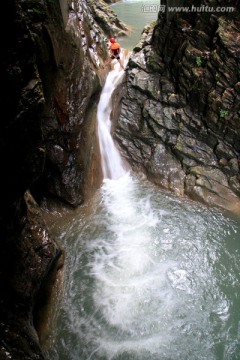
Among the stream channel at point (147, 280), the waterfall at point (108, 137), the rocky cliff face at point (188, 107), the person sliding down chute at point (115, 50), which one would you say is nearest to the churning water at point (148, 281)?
the stream channel at point (147, 280)

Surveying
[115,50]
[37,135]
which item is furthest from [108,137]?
[37,135]

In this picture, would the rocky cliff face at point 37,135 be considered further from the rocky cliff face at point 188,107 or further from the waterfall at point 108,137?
the rocky cliff face at point 188,107

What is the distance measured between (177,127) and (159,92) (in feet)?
4.57

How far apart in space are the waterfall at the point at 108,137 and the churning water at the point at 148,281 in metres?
0.74

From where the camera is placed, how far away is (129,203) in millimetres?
8672

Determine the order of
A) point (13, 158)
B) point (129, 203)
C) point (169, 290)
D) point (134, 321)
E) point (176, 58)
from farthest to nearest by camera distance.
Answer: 1. point (176, 58)
2. point (129, 203)
3. point (169, 290)
4. point (134, 321)
5. point (13, 158)

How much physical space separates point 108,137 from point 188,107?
9.40 ft

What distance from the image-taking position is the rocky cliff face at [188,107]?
27.2 ft

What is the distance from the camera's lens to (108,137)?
397 inches

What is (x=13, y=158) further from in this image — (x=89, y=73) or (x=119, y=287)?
(x=89, y=73)

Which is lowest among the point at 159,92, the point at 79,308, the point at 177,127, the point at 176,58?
the point at 79,308

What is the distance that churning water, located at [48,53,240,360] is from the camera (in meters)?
5.39

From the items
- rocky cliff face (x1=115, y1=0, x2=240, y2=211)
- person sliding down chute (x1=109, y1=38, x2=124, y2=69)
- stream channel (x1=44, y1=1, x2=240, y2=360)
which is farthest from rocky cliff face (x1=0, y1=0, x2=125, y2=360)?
rocky cliff face (x1=115, y1=0, x2=240, y2=211)

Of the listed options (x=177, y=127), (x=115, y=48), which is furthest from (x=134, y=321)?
(x=115, y=48)
